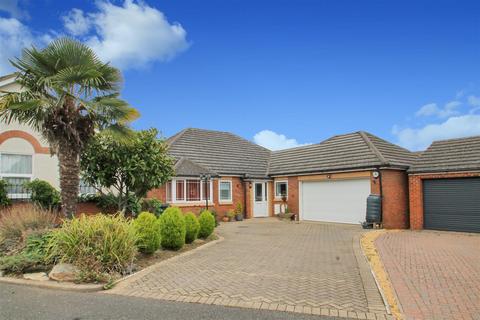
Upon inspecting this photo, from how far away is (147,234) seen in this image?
9594 millimetres

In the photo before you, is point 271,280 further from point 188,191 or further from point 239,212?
point 239,212

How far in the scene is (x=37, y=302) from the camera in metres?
6.35

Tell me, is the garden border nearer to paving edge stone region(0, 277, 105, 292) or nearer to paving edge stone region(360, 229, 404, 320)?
paving edge stone region(0, 277, 105, 292)

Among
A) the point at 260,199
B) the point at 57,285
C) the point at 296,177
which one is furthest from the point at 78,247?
the point at 260,199

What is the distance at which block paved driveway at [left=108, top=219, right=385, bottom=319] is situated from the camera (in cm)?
607

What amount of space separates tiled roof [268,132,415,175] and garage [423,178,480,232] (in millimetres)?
2073

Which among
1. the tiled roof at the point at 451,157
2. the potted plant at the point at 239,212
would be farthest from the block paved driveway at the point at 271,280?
the potted plant at the point at 239,212

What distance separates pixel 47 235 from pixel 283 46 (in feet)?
34.9

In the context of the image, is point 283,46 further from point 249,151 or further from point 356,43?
point 249,151

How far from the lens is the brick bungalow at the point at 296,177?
18.7m

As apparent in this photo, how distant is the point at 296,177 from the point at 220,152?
18.7 feet

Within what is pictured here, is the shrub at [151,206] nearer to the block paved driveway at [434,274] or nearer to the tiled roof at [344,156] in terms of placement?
the block paved driveway at [434,274]

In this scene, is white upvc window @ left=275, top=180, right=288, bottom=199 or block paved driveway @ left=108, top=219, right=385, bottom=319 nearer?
block paved driveway @ left=108, top=219, right=385, bottom=319

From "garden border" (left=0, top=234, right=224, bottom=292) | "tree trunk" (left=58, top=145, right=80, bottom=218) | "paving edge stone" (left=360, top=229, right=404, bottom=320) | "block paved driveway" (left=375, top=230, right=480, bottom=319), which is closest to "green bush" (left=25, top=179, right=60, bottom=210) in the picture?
"tree trunk" (left=58, top=145, right=80, bottom=218)
